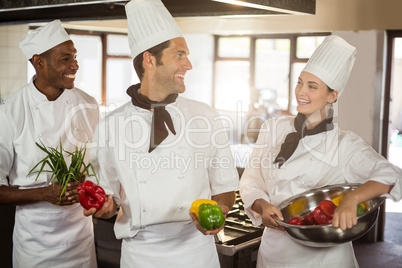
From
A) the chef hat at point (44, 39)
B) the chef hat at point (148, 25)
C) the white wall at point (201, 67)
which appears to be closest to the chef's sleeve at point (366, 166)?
the chef hat at point (148, 25)

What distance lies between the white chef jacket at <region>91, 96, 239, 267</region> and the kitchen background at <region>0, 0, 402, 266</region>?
2031mm

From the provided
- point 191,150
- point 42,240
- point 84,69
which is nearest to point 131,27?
point 191,150

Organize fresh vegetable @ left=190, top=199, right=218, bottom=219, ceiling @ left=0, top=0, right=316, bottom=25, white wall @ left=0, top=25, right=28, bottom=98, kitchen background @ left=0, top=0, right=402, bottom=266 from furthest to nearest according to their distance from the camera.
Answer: white wall @ left=0, top=25, right=28, bottom=98 < kitchen background @ left=0, top=0, right=402, bottom=266 < ceiling @ left=0, top=0, right=316, bottom=25 < fresh vegetable @ left=190, top=199, right=218, bottom=219

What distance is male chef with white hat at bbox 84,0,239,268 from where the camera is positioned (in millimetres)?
2115

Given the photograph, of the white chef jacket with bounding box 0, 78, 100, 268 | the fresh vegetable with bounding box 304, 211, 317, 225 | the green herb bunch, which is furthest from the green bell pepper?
the white chef jacket with bounding box 0, 78, 100, 268

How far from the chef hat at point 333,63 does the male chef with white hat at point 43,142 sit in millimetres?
1357

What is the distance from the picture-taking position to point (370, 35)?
517 centimetres

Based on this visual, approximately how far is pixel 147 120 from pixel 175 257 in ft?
2.01

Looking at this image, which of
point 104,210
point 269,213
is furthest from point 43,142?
point 269,213

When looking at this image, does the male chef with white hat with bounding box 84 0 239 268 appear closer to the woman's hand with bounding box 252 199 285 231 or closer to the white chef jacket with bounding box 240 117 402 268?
the woman's hand with bounding box 252 199 285 231

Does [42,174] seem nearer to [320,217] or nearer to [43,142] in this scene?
[43,142]

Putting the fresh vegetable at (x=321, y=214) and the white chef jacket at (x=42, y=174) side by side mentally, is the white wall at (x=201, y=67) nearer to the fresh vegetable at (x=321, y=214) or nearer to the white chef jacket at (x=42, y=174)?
the white chef jacket at (x=42, y=174)

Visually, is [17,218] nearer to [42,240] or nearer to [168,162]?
[42,240]

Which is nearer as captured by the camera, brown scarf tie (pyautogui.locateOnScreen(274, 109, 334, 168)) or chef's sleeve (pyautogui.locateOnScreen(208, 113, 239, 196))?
chef's sleeve (pyautogui.locateOnScreen(208, 113, 239, 196))
